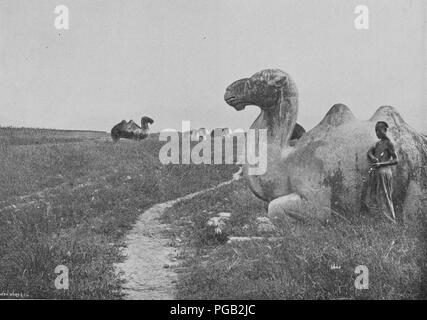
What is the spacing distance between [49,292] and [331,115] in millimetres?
5519

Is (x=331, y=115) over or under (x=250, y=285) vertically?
over

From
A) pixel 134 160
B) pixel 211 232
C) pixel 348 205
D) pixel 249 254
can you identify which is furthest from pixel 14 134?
pixel 348 205

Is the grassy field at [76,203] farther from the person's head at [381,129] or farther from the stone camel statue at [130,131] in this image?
the person's head at [381,129]

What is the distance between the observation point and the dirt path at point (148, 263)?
7590mm

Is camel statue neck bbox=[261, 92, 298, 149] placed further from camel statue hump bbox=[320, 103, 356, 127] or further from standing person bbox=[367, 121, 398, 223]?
standing person bbox=[367, 121, 398, 223]

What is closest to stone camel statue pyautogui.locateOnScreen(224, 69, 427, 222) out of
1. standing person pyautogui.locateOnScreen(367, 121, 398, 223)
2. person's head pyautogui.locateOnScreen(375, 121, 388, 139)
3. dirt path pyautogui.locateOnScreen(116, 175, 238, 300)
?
standing person pyautogui.locateOnScreen(367, 121, 398, 223)

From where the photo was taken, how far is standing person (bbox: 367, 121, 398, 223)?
8.55 m

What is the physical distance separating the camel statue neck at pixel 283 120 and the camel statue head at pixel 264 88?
94 millimetres

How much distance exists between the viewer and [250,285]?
715 cm

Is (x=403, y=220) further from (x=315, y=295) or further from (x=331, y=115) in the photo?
(x=315, y=295)

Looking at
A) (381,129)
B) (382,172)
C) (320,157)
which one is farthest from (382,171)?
(320,157)

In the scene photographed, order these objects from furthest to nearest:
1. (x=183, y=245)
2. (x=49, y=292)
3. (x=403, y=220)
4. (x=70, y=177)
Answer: (x=70, y=177) → (x=183, y=245) → (x=403, y=220) → (x=49, y=292)

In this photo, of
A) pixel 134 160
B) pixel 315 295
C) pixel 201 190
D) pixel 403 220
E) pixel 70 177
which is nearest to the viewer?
pixel 315 295

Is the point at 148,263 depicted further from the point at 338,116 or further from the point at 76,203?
the point at 338,116
